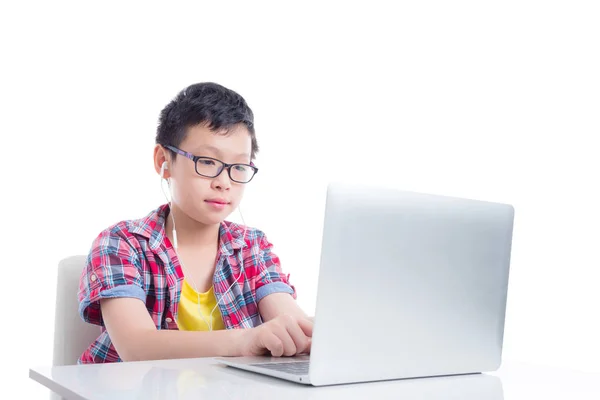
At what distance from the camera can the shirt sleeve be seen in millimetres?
1705

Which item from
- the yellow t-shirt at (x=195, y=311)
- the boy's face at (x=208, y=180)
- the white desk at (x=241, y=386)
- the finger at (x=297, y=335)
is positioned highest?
the boy's face at (x=208, y=180)

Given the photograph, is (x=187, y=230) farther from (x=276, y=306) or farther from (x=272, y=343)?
(x=272, y=343)

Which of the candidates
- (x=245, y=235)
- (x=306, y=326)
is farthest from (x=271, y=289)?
(x=306, y=326)

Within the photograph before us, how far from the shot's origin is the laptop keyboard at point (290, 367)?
3.00 ft

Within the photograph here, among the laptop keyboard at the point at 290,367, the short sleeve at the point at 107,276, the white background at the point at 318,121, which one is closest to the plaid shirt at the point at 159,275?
the short sleeve at the point at 107,276

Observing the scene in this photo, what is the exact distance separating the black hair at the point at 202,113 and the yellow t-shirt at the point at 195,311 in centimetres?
35

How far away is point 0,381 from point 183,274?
1350mm

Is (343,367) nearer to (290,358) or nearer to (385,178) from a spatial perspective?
(290,358)

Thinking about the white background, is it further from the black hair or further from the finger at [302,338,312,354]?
the finger at [302,338,312,354]

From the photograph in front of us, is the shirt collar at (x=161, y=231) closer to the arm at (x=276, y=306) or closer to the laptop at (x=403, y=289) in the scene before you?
the arm at (x=276, y=306)

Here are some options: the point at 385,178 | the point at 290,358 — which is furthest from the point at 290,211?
the point at 290,358

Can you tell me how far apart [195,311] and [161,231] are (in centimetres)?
21

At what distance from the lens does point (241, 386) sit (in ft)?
2.84

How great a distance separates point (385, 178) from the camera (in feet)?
9.91
